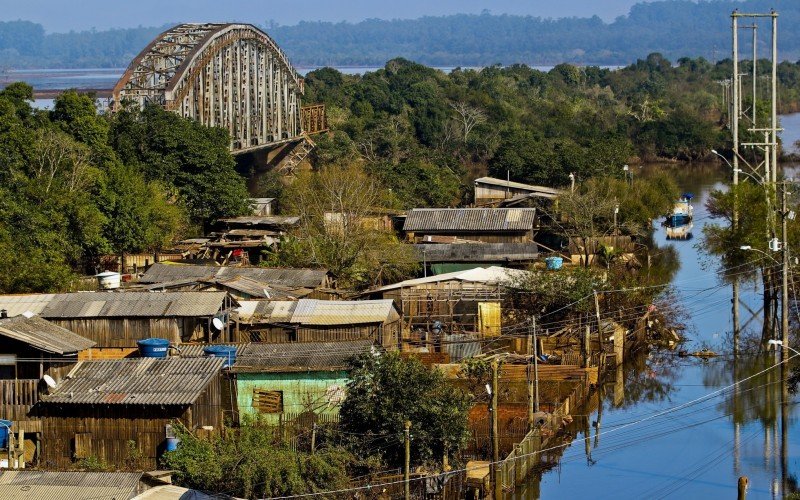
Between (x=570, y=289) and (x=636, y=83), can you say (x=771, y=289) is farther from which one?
(x=636, y=83)

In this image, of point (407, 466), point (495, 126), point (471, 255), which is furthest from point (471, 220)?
point (495, 126)

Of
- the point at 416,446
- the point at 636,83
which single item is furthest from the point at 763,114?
the point at 416,446

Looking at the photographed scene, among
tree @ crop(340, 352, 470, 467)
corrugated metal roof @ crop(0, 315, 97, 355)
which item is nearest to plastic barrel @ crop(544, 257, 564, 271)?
tree @ crop(340, 352, 470, 467)

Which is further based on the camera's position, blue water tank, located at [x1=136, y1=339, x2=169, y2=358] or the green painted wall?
blue water tank, located at [x1=136, y1=339, x2=169, y2=358]

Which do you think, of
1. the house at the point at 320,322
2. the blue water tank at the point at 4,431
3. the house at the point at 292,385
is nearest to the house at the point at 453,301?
the house at the point at 320,322

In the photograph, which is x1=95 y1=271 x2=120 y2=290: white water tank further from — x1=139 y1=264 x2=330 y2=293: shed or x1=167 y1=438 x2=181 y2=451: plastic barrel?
x1=167 y1=438 x2=181 y2=451: plastic barrel
